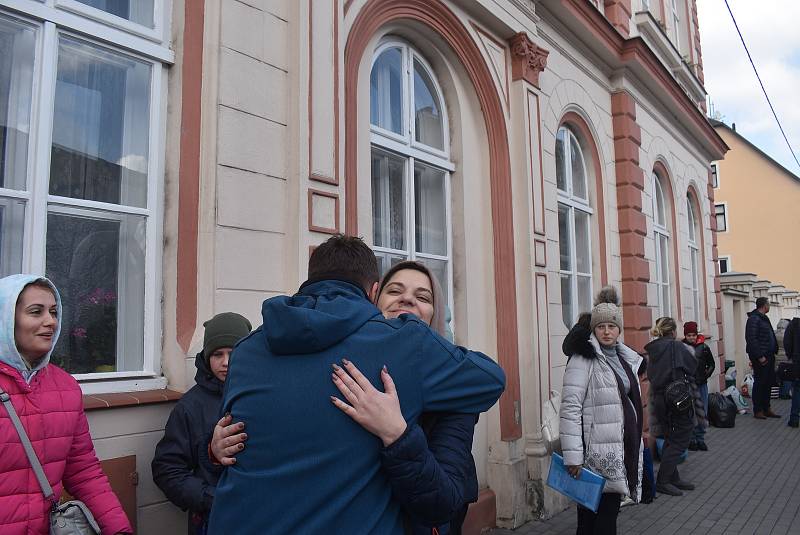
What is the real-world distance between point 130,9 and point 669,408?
558cm

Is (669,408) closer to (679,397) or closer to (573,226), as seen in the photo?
(679,397)

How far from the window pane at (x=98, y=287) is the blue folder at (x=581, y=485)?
104 inches

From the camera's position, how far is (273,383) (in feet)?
4.61

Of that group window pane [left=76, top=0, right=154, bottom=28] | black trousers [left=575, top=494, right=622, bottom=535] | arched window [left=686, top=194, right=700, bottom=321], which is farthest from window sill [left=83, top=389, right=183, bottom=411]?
arched window [left=686, top=194, right=700, bottom=321]

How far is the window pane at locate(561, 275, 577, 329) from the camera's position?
709 cm

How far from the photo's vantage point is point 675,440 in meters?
6.00

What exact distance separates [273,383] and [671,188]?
10.7m

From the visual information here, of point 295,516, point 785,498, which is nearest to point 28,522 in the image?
point 295,516

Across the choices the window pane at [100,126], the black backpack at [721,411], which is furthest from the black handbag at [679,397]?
the window pane at [100,126]

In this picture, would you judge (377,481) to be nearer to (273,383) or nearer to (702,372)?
(273,383)

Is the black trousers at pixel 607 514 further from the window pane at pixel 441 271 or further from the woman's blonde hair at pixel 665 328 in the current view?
the woman's blonde hair at pixel 665 328

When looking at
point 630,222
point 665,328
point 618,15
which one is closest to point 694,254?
point 630,222

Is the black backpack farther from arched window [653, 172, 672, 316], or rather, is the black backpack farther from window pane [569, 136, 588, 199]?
window pane [569, 136, 588, 199]

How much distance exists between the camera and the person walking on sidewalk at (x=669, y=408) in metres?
5.97
